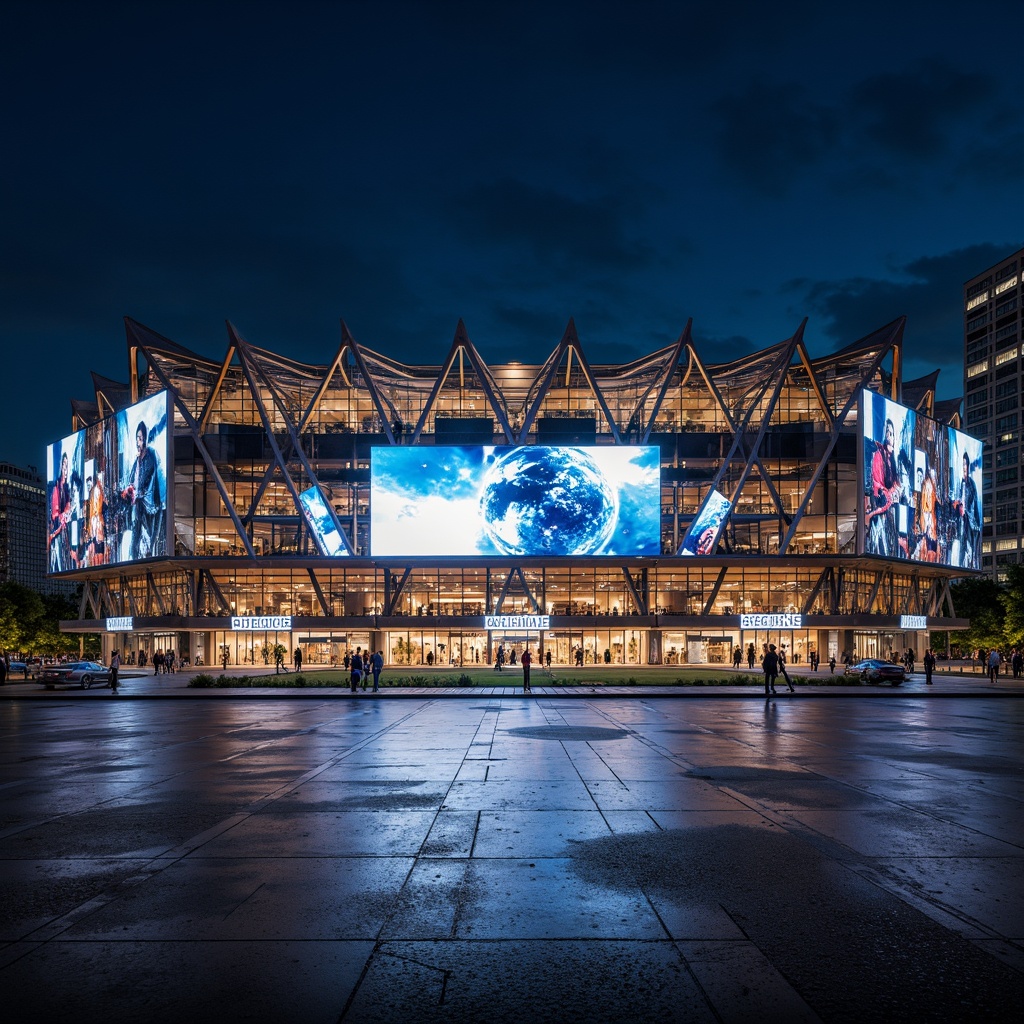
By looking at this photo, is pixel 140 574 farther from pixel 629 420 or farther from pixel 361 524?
pixel 629 420

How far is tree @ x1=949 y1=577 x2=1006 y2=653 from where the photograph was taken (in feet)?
304

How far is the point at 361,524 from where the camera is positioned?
7706 centimetres

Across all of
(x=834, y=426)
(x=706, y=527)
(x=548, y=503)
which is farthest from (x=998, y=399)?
(x=548, y=503)

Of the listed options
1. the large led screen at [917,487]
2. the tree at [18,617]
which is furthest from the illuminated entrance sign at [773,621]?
the tree at [18,617]

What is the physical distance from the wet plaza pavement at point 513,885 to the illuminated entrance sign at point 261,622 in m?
53.8

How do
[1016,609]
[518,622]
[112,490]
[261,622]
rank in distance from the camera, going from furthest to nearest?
1. [1016,609]
2. [112,490]
3. [261,622]
4. [518,622]

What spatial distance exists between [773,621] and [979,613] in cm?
4082

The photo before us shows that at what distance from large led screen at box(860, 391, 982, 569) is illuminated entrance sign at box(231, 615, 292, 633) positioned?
4653 cm

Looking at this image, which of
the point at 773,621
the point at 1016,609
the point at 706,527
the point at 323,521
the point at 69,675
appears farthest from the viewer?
the point at 1016,609

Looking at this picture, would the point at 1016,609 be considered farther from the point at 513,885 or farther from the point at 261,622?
the point at 513,885

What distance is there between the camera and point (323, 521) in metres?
73.9

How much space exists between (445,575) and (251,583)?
16.6 metres

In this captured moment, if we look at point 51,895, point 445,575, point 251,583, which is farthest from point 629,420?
point 51,895

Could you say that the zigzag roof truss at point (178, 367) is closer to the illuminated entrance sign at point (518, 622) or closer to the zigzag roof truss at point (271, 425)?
the zigzag roof truss at point (271, 425)
